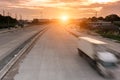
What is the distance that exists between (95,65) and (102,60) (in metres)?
1.15

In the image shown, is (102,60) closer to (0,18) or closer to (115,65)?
(115,65)

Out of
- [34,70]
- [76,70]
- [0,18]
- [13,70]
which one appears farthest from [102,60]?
[0,18]

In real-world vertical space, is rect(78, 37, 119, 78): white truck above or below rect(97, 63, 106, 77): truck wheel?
above

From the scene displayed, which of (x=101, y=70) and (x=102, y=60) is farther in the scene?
(x=102, y=60)

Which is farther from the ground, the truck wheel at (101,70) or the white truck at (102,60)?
the white truck at (102,60)

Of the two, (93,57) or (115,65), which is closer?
(115,65)

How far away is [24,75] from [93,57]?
11.9 feet

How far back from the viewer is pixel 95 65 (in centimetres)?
1549

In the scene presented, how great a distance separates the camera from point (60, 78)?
13.3 metres

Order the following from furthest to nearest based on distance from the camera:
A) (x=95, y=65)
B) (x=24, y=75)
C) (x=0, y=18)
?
(x=0, y=18) → (x=95, y=65) → (x=24, y=75)

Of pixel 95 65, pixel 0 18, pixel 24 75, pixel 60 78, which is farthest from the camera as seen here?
pixel 0 18

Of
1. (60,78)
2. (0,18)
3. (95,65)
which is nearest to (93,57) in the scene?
(95,65)

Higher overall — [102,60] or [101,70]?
[102,60]

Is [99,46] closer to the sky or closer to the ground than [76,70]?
closer to the sky
